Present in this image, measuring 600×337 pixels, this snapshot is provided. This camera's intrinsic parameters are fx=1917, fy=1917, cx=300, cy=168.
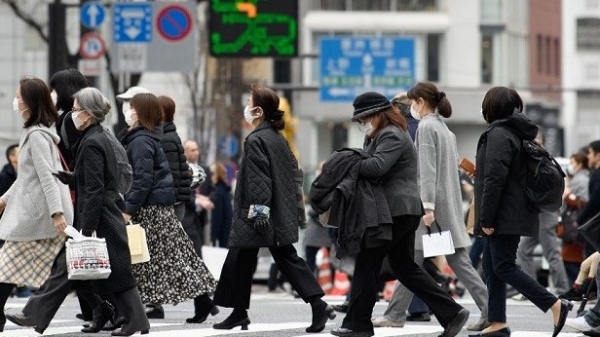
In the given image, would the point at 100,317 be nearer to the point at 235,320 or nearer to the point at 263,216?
the point at 235,320

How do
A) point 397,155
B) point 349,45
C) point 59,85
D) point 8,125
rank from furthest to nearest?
point 8,125, point 349,45, point 59,85, point 397,155

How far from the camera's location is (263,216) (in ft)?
43.2

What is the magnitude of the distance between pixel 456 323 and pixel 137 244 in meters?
2.40

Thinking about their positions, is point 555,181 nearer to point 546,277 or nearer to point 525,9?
point 546,277

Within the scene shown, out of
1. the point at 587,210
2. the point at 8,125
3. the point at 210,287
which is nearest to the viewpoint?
the point at 210,287

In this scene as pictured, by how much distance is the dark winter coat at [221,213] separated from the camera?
23.2m

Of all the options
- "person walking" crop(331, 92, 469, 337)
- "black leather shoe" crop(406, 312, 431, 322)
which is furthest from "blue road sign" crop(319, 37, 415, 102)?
"person walking" crop(331, 92, 469, 337)

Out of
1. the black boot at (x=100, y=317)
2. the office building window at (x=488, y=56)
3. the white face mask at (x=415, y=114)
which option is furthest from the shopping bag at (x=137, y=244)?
the office building window at (x=488, y=56)

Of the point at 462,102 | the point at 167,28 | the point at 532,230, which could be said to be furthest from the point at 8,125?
the point at 532,230

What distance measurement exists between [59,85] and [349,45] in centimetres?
3726

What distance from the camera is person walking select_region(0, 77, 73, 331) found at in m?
12.7

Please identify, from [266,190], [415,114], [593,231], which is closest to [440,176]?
[415,114]

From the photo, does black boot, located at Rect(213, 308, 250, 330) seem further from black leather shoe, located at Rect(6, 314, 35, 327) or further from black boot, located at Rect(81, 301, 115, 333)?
black leather shoe, located at Rect(6, 314, 35, 327)

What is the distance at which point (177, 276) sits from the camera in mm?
14547
